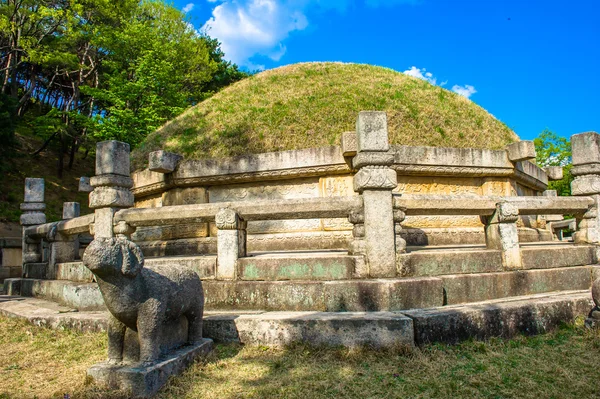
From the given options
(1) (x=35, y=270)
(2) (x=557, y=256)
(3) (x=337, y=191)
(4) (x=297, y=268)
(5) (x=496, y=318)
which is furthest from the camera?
(1) (x=35, y=270)

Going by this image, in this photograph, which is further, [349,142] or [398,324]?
[349,142]

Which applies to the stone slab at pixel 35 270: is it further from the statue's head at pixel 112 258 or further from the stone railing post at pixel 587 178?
the stone railing post at pixel 587 178

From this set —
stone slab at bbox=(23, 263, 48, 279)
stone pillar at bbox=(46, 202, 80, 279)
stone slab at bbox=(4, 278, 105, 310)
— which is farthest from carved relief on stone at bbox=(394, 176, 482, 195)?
stone slab at bbox=(23, 263, 48, 279)

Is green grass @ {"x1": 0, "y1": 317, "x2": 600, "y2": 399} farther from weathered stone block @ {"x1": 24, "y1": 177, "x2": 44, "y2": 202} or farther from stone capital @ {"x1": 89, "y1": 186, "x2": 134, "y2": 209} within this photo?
weathered stone block @ {"x1": 24, "y1": 177, "x2": 44, "y2": 202}

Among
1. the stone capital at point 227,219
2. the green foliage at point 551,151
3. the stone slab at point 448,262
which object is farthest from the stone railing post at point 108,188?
the green foliage at point 551,151

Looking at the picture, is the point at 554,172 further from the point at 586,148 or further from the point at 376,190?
the point at 376,190

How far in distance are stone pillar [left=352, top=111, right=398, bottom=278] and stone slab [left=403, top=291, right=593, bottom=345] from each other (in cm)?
74

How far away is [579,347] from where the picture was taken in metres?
4.22

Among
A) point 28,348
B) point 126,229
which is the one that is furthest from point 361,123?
point 28,348

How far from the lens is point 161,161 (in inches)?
305

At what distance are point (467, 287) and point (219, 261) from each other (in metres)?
3.14

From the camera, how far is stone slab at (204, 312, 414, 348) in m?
4.12

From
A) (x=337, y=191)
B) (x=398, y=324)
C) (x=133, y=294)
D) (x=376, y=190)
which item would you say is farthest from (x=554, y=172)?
(x=133, y=294)

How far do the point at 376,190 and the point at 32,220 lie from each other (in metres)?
8.16
